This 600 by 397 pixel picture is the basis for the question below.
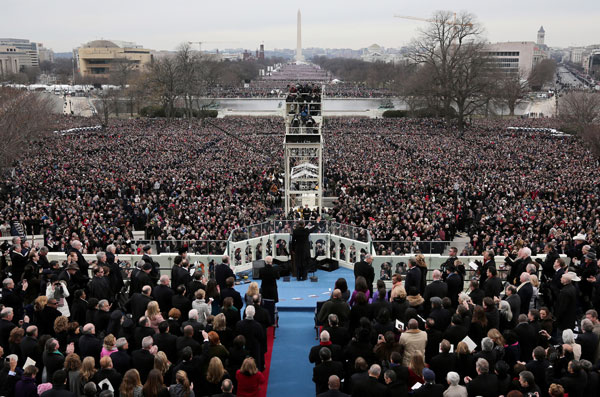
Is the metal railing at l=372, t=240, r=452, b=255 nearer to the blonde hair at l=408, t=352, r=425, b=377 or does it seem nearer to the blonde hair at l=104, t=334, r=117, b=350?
the blonde hair at l=408, t=352, r=425, b=377

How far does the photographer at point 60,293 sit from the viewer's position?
9102 millimetres

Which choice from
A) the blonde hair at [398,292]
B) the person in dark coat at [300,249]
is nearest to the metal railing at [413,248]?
the person in dark coat at [300,249]

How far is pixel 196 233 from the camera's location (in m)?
19.5

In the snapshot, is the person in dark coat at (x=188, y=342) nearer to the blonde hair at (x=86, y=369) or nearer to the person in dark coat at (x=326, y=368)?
the blonde hair at (x=86, y=369)

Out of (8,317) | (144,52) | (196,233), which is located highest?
(144,52)

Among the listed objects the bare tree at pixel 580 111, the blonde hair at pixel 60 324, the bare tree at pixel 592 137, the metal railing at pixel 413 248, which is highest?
the bare tree at pixel 580 111

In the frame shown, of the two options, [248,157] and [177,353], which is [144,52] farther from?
[177,353]

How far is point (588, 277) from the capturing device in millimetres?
9656

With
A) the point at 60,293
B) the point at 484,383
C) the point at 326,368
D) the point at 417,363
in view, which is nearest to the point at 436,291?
the point at 417,363

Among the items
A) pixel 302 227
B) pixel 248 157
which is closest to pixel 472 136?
pixel 248 157

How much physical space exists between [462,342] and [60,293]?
6517 mm

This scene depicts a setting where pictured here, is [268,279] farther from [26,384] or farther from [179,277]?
[26,384]

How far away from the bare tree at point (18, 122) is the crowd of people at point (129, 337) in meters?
28.3

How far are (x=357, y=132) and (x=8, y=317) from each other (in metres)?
48.0
